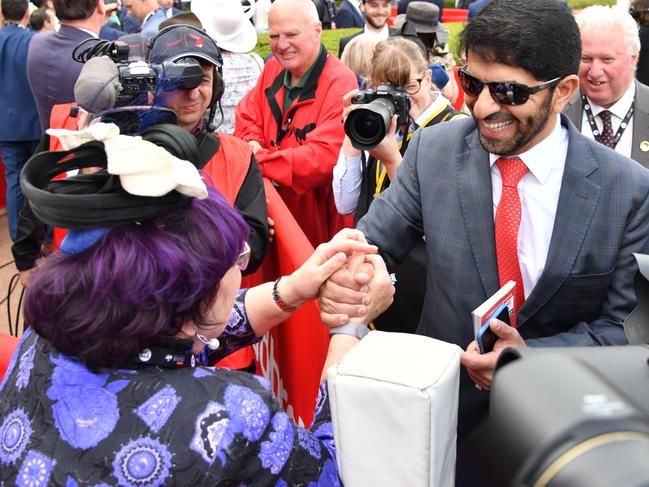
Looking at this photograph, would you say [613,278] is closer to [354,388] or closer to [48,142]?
[354,388]

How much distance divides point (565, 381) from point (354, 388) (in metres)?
0.43

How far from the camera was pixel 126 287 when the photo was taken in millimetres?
1347

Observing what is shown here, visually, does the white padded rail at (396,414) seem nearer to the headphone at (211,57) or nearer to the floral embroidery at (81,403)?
the floral embroidery at (81,403)

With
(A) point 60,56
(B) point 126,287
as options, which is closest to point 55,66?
(A) point 60,56

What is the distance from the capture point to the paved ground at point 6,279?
16.2ft

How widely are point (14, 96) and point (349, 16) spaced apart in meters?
6.15

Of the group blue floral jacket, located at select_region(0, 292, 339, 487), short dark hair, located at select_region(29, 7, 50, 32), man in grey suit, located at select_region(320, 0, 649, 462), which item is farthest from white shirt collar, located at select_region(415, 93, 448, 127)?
short dark hair, located at select_region(29, 7, 50, 32)

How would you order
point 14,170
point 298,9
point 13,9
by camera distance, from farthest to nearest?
point 14,170 → point 13,9 → point 298,9

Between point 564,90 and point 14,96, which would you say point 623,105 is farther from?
point 14,96

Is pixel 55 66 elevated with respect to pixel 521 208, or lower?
lower

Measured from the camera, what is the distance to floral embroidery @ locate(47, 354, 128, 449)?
1322mm

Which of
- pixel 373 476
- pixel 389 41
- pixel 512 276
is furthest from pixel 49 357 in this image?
pixel 389 41

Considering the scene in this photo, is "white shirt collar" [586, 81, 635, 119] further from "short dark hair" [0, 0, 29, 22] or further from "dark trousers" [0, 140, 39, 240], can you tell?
"short dark hair" [0, 0, 29, 22]

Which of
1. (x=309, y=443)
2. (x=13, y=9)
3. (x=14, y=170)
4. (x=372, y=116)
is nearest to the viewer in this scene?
(x=309, y=443)
